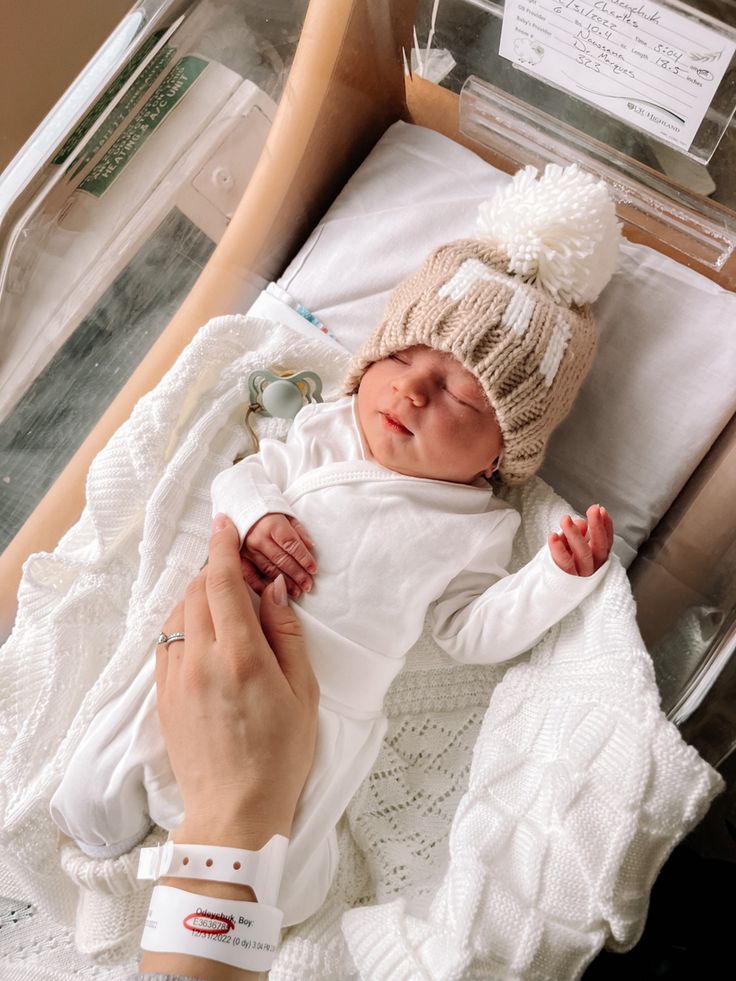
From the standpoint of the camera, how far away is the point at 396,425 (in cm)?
98

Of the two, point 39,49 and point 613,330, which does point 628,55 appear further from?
point 39,49

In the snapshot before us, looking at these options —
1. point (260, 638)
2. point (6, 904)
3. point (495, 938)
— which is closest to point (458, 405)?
point (260, 638)

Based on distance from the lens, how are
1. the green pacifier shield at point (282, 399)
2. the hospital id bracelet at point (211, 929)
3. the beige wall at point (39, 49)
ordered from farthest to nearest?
1. the beige wall at point (39, 49)
2. the green pacifier shield at point (282, 399)
3. the hospital id bracelet at point (211, 929)

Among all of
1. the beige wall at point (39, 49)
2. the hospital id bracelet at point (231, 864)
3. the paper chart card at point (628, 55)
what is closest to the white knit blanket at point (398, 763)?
the hospital id bracelet at point (231, 864)

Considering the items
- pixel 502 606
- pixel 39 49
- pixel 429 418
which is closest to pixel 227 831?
pixel 502 606

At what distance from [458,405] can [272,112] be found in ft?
1.93

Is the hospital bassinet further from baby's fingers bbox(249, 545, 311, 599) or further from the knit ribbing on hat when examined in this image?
baby's fingers bbox(249, 545, 311, 599)

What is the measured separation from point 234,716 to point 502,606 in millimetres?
335

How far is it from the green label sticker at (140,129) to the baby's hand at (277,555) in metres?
0.54

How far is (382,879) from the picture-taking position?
0.96m

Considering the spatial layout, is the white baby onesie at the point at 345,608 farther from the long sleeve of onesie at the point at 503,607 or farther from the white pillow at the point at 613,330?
the white pillow at the point at 613,330

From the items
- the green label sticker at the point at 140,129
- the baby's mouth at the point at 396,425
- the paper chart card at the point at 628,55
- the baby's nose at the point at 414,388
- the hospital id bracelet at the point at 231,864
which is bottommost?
the hospital id bracelet at the point at 231,864

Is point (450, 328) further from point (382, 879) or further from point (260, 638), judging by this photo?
point (382, 879)

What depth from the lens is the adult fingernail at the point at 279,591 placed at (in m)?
0.94
